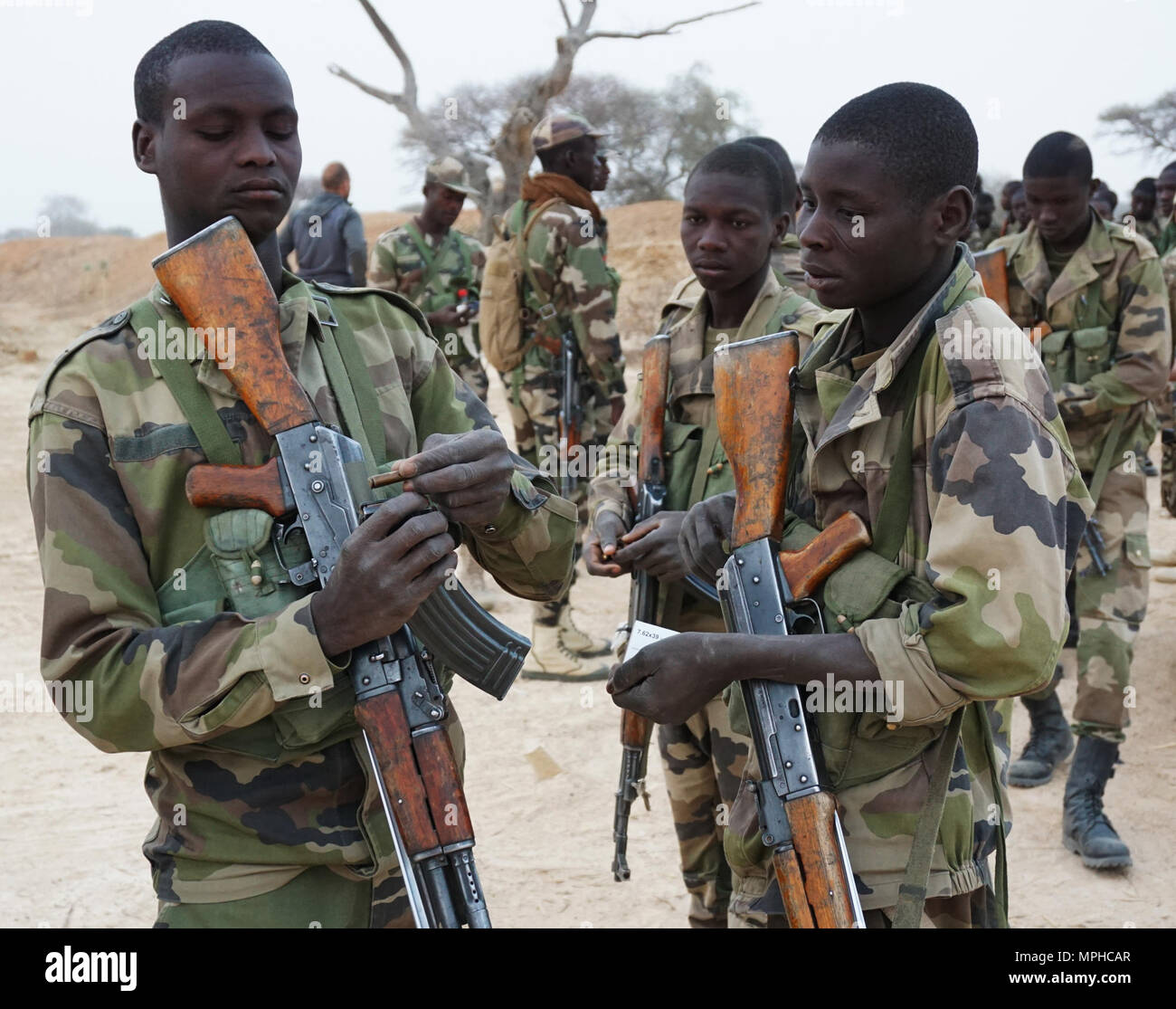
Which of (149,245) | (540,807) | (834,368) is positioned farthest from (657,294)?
(834,368)

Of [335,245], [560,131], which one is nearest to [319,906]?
[560,131]

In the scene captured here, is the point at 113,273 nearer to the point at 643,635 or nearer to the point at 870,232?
the point at 643,635

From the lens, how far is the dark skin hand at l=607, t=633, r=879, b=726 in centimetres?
198

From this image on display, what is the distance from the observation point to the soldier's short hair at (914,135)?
6.75ft

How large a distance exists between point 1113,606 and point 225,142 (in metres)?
4.04

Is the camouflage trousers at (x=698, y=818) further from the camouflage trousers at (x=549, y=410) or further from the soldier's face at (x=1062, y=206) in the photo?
the camouflage trousers at (x=549, y=410)

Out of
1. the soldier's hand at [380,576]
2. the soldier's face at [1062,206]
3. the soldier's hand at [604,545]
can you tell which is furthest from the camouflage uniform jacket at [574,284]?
the soldier's hand at [380,576]

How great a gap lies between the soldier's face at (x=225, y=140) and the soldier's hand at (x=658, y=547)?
1.45 metres

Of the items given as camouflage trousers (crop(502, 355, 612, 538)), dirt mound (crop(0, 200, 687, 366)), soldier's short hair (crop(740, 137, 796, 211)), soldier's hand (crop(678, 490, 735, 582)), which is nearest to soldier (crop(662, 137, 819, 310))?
soldier's short hair (crop(740, 137, 796, 211))

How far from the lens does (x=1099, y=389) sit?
467 centimetres

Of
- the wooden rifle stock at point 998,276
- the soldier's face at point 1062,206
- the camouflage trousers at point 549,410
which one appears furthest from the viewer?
the camouflage trousers at point 549,410

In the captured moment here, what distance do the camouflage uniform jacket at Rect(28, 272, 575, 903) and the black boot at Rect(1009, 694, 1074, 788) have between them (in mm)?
3986

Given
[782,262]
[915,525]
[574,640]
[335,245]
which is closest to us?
[915,525]

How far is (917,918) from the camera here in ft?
6.64
